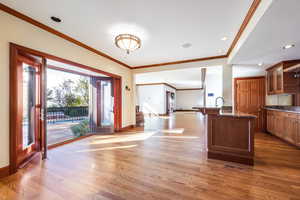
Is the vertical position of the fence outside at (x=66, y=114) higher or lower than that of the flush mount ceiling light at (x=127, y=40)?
lower

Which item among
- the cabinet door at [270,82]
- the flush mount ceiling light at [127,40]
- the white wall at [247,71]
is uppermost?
the flush mount ceiling light at [127,40]

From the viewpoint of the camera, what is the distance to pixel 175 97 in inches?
565

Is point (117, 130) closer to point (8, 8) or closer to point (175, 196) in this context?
point (175, 196)

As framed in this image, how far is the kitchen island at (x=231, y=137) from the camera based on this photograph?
219 cm

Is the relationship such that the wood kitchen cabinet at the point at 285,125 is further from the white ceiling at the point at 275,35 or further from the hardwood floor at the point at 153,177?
the white ceiling at the point at 275,35

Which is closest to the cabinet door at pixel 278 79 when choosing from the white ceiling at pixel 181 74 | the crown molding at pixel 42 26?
the white ceiling at pixel 181 74

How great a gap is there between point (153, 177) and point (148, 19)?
2.59 meters

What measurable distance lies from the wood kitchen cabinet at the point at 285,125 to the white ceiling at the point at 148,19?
238 cm

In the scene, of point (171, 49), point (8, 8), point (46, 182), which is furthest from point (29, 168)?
point (171, 49)

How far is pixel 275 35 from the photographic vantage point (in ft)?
6.96

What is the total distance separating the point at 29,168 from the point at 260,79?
22.5ft

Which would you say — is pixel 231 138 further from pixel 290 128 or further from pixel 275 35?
pixel 290 128

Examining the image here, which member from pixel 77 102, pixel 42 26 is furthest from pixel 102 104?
pixel 42 26

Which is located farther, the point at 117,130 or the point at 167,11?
the point at 117,130
